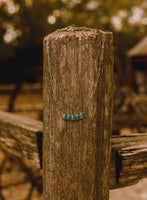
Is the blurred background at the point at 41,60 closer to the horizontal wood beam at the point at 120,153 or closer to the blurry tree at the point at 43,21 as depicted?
the blurry tree at the point at 43,21

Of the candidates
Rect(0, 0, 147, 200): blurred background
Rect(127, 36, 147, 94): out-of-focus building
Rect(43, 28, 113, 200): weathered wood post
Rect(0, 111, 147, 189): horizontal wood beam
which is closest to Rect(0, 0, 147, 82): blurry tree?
Rect(0, 0, 147, 200): blurred background

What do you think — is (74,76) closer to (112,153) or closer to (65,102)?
(65,102)

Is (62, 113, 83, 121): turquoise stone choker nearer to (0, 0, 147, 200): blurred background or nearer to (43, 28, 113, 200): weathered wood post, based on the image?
(43, 28, 113, 200): weathered wood post

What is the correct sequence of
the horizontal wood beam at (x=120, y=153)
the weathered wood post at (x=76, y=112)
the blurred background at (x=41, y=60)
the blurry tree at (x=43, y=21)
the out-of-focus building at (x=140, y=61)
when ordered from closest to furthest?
the weathered wood post at (x=76, y=112)
the horizontal wood beam at (x=120, y=153)
the blurred background at (x=41, y=60)
the blurry tree at (x=43, y=21)
the out-of-focus building at (x=140, y=61)

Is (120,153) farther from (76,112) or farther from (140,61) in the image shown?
(140,61)

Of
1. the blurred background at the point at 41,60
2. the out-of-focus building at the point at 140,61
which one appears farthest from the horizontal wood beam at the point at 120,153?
the out-of-focus building at the point at 140,61

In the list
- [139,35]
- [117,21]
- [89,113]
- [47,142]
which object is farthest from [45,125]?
[139,35]
